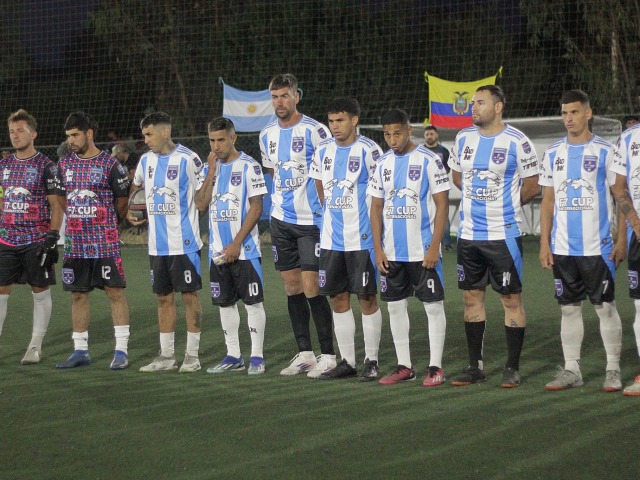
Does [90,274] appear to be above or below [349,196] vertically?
below

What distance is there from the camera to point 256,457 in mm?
4586

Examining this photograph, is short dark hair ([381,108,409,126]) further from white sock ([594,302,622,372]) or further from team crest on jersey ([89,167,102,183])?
team crest on jersey ([89,167,102,183])

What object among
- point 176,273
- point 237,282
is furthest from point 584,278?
point 176,273

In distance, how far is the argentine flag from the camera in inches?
711

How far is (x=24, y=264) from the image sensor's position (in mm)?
7848

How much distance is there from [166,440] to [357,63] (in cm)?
2368

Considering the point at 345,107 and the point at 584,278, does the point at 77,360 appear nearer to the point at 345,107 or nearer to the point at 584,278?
the point at 345,107

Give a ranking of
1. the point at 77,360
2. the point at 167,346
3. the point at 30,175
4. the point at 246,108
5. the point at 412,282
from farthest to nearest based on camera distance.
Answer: the point at 246,108 → the point at 30,175 → the point at 77,360 → the point at 167,346 → the point at 412,282

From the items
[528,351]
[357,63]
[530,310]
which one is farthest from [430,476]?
[357,63]

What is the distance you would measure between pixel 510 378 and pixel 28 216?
4.16 meters

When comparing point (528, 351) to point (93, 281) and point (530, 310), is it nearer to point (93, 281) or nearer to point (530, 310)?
point (530, 310)

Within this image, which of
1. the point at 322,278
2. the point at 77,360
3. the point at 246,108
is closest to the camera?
the point at 322,278

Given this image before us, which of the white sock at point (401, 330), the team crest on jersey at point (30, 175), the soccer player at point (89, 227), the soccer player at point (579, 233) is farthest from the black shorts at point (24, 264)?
the soccer player at point (579, 233)

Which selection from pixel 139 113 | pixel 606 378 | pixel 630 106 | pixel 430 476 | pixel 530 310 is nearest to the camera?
pixel 430 476
